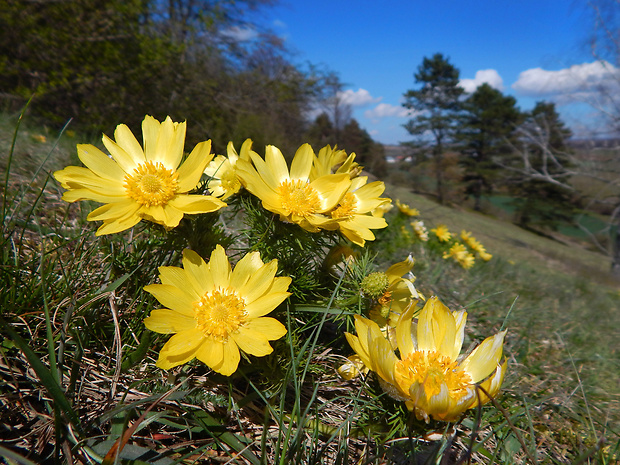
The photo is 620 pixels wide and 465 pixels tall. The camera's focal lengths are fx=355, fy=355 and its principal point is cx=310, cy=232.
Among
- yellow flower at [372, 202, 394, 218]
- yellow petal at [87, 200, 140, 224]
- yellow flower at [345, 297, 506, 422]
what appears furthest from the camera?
yellow flower at [372, 202, 394, 218]

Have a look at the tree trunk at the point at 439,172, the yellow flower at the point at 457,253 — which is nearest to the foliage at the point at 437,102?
the tree trunk at the point at 439,172

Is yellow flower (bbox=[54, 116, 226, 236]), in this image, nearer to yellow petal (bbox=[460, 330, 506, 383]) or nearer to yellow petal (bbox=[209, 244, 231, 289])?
yellow petal (bbox=[209, 244, 231, 289])

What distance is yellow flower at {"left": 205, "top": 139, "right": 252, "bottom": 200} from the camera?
3.69 feet

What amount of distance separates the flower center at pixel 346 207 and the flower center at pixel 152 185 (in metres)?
0.48

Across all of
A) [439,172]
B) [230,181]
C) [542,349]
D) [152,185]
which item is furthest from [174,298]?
[439,172]

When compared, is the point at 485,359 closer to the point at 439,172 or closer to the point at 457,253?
the point at 457,253

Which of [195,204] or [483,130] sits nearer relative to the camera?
[195,204]

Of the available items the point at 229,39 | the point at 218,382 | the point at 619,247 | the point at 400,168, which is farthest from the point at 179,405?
the point at 400,168

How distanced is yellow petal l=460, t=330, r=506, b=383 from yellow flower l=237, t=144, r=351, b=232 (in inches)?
19.8

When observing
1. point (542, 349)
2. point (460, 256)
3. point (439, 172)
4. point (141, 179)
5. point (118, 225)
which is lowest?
point (542, 349)

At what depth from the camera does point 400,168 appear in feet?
86.7

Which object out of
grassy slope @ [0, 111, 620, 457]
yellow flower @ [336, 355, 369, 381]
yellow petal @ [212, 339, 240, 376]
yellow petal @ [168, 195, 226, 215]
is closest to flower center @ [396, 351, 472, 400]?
yellow flower @ [336, 355, 369, 381]

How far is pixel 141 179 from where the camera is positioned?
3.22 feet

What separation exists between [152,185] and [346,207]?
1.96 ft
